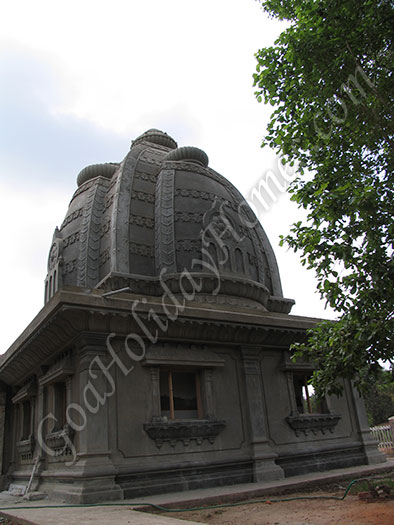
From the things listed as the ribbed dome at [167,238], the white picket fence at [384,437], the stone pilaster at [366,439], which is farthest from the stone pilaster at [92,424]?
the white picket fence at [384,437]

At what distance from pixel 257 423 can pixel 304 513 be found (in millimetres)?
4894

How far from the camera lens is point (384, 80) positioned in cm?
809

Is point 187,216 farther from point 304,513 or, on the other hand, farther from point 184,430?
point 304,513

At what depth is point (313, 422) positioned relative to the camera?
13.6 metres

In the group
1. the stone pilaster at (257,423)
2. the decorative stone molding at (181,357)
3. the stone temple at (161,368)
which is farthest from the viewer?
the stone pilaster at (257,423)

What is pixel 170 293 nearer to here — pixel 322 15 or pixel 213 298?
pixel 213 298

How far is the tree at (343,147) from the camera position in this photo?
7270 mm

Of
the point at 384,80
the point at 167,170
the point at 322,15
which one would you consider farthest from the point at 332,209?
the point at 167,170

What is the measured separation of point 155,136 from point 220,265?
32.4 feet

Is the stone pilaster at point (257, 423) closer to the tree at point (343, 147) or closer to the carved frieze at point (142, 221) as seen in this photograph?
the tree at point (343, 147)

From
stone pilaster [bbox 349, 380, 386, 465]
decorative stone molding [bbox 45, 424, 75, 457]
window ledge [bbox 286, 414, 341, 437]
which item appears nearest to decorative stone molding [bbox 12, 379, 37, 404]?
decorative stone molding [bbox 45, 424, 75, 457]

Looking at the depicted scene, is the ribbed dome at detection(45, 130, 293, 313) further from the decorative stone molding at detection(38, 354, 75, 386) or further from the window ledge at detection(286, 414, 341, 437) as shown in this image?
the window ledge at detection(286, 414, 341, 437)

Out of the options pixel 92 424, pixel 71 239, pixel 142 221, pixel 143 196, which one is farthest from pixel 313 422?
pixel 71 239

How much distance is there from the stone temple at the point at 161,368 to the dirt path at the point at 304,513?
5.82 ft
